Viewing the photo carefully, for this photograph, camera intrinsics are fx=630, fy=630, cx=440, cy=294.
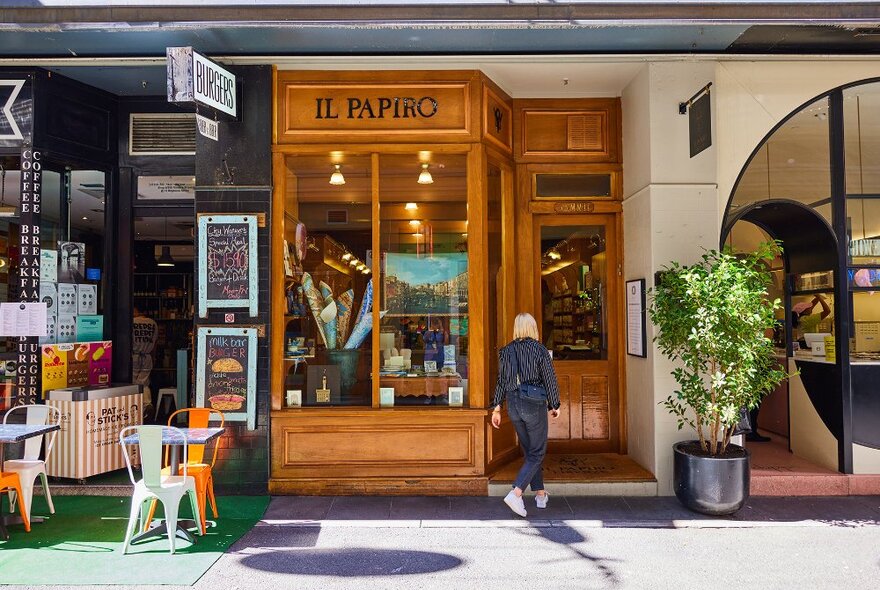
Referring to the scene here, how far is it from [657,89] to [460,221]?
2283 millimetres

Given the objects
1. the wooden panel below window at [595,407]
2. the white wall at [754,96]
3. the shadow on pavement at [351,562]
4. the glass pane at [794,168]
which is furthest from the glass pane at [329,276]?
the glass pane at [794,168]

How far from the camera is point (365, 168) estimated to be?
6246 millimetres

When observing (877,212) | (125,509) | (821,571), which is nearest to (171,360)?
(125,509)

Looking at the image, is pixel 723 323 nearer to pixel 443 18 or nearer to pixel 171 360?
pixel 443 18

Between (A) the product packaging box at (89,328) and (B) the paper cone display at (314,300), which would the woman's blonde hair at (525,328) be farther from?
(A) the product packaging box at (89,328)

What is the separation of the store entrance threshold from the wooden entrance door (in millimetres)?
587

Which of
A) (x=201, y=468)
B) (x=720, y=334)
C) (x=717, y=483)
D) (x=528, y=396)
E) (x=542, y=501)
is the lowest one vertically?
(x=542, y=501)

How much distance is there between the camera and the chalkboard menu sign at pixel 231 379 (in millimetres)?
5949

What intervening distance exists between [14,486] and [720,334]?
5746 millimetres

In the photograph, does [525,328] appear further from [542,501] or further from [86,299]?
[86,299]

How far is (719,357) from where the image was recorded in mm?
5277

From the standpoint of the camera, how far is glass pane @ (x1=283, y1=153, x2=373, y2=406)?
6.17 m

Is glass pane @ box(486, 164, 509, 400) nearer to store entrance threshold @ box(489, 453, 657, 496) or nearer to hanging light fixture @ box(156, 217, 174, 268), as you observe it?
store entrance threshold @ box(489, 453, 657, 496)

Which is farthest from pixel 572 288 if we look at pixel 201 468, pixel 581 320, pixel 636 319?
pixel 201 468
